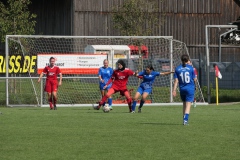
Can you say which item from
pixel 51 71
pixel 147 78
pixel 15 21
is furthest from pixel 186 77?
pixel 15 21

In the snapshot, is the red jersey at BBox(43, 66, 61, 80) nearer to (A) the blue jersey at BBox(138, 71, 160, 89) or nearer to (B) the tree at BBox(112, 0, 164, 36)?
(A) the blue jersey at BBox(138, 71, 160, 89)

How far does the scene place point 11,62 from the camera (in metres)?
34.1

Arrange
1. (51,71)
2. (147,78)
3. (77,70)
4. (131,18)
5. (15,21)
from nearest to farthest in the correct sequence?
(147,78) → (51,71) → (77,70) → (15,21) → (131,18)

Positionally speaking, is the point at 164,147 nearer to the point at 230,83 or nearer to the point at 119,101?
the point at 119,101

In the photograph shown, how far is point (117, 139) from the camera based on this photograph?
15375mm

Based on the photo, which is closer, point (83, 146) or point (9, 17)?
point (83, 146)

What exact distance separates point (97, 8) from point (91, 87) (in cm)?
2347

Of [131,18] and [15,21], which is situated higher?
[131,18]

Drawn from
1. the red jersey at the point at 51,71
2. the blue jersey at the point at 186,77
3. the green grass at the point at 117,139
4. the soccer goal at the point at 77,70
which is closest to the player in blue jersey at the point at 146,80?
the red jersey at the point at 51,71

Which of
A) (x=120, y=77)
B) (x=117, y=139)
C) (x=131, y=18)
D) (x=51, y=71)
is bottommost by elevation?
(x=117, y=139)

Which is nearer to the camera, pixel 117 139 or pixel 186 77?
pixel 117 139

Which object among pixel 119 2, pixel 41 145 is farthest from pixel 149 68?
pixel 119 2

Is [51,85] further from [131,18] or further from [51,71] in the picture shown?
[131,18]

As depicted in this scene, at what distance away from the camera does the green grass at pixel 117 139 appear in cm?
1276
